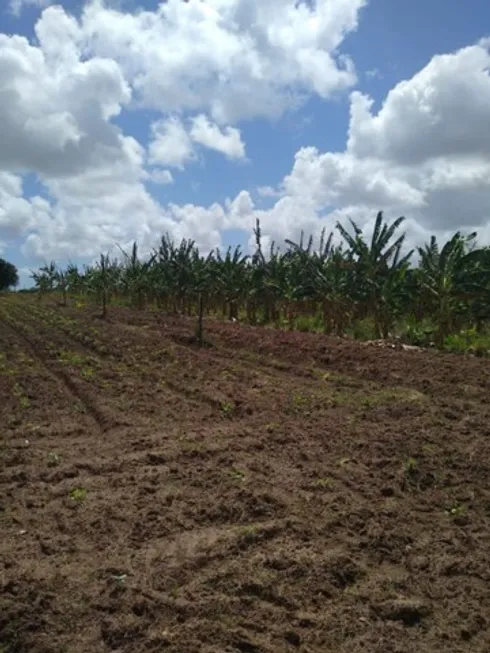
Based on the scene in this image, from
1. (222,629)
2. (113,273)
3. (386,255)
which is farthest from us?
(113,273)

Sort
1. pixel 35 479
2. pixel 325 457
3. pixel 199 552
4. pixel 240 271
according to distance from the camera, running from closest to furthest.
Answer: pixel 199 552, pixel 35 479, pixel 325 457, pixel 240 271

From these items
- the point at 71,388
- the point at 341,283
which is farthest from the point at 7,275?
the point at 71,388

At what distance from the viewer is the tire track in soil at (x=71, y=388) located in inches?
399

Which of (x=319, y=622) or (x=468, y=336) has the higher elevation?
(x=468, y=336)

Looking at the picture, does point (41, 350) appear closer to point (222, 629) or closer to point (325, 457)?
point (325, 457)

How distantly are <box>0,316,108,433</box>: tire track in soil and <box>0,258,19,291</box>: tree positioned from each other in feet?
241

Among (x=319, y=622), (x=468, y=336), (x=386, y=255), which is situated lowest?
(x=319, y=622)

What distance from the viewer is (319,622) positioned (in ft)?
13.8

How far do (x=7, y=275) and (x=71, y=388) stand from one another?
8318 centimetres

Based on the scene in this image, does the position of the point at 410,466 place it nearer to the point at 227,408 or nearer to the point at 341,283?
the point at 227,408

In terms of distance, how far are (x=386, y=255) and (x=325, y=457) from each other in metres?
17.1

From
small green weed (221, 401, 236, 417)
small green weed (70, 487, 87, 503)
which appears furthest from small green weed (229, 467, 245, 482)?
small green weed (221, 401, 236, 417)

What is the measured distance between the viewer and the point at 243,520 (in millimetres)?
5863

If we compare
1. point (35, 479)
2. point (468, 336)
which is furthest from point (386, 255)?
point (35, 479)
